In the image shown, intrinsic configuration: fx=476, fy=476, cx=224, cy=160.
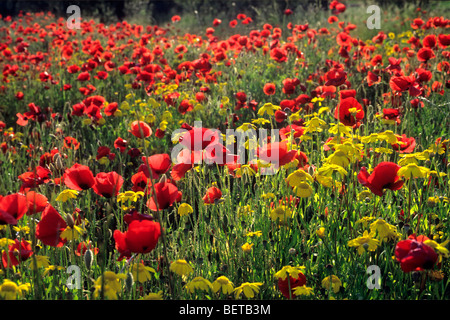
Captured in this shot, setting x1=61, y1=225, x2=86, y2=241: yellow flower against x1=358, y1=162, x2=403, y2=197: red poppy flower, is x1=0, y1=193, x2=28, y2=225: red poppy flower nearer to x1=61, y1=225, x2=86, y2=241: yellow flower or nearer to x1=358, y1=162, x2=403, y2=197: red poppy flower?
x1=61, y1=225, x2=86, y2=241: yellow flower

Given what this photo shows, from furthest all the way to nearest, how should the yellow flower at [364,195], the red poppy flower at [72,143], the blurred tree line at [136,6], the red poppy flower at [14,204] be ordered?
the blurred tree line at [136,6], the red poppy flower at [72,143], the yellow flower at [364,195], the red poppy flower at [14,204]

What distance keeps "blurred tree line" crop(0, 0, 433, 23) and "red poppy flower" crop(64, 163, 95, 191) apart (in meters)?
13.1

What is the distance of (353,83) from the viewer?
180 inches

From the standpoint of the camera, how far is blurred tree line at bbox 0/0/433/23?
51.8ft

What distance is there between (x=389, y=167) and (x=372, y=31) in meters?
6.80

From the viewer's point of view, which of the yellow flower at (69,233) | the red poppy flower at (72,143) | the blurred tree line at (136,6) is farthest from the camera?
the blurred tree line at (136,6)

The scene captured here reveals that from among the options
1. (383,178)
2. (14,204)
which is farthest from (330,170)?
(14,204)

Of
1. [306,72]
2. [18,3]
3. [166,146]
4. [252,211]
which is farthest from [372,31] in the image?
[18,3]

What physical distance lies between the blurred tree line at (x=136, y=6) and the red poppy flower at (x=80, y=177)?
1306cm

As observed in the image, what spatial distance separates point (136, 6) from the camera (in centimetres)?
2086

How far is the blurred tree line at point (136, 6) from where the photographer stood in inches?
622

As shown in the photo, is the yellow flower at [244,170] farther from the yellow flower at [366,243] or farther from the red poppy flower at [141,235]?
the red poppy flower at [141,235]

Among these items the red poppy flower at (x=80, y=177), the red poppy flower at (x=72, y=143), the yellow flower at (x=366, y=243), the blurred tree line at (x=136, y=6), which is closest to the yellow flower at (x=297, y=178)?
the yellow flower at (x=366, y=243)

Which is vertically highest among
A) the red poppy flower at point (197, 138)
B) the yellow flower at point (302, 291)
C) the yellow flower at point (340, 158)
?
the red poppy flower at point (197, 138)
